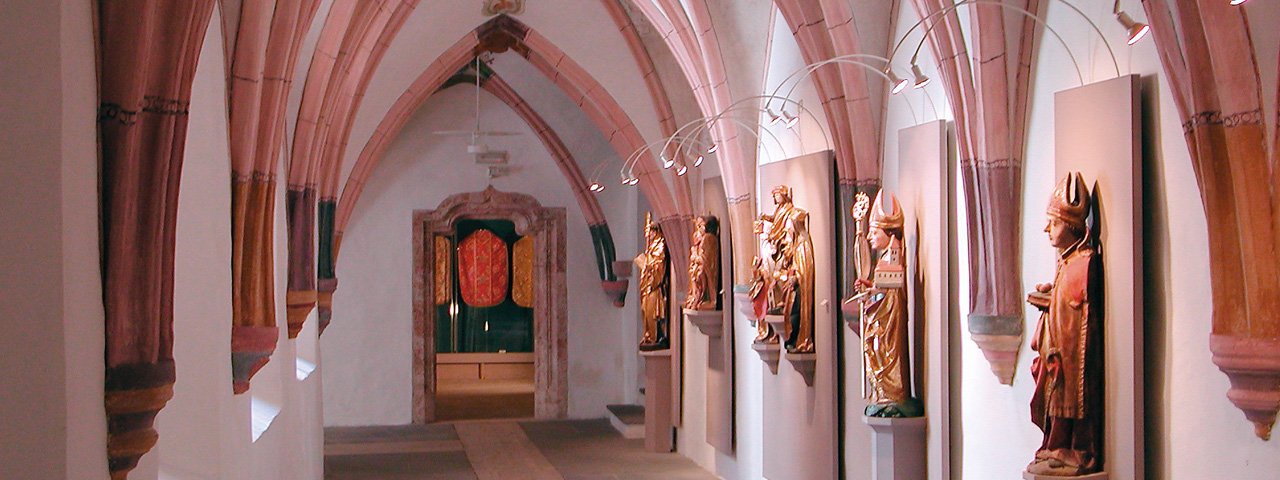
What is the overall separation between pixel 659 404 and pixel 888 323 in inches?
273

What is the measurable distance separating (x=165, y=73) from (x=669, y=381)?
416 inches

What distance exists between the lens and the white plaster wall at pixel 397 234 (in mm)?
16625

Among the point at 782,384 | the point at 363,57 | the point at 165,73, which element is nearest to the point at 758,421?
the point at 782,384

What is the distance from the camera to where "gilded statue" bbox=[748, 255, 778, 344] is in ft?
31.5

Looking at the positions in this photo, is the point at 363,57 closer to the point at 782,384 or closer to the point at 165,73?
the point at 782,384

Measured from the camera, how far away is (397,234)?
1673 centimetres

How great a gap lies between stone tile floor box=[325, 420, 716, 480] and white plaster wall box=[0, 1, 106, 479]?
927 cm

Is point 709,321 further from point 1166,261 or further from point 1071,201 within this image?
point 1166,261

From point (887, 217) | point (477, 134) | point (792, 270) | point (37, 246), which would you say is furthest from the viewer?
point (477, 134)

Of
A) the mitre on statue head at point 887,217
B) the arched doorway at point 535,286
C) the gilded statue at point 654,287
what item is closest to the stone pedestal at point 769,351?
the mitre on statue head at point 887,217

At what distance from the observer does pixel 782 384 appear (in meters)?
9.86

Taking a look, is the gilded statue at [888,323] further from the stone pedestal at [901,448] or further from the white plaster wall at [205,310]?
the white plaster wall at [205,310]

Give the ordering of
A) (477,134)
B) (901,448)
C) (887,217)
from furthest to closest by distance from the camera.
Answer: (477,134) < (901,448) < (887,217)

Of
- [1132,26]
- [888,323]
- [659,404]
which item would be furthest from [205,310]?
[659,404]
